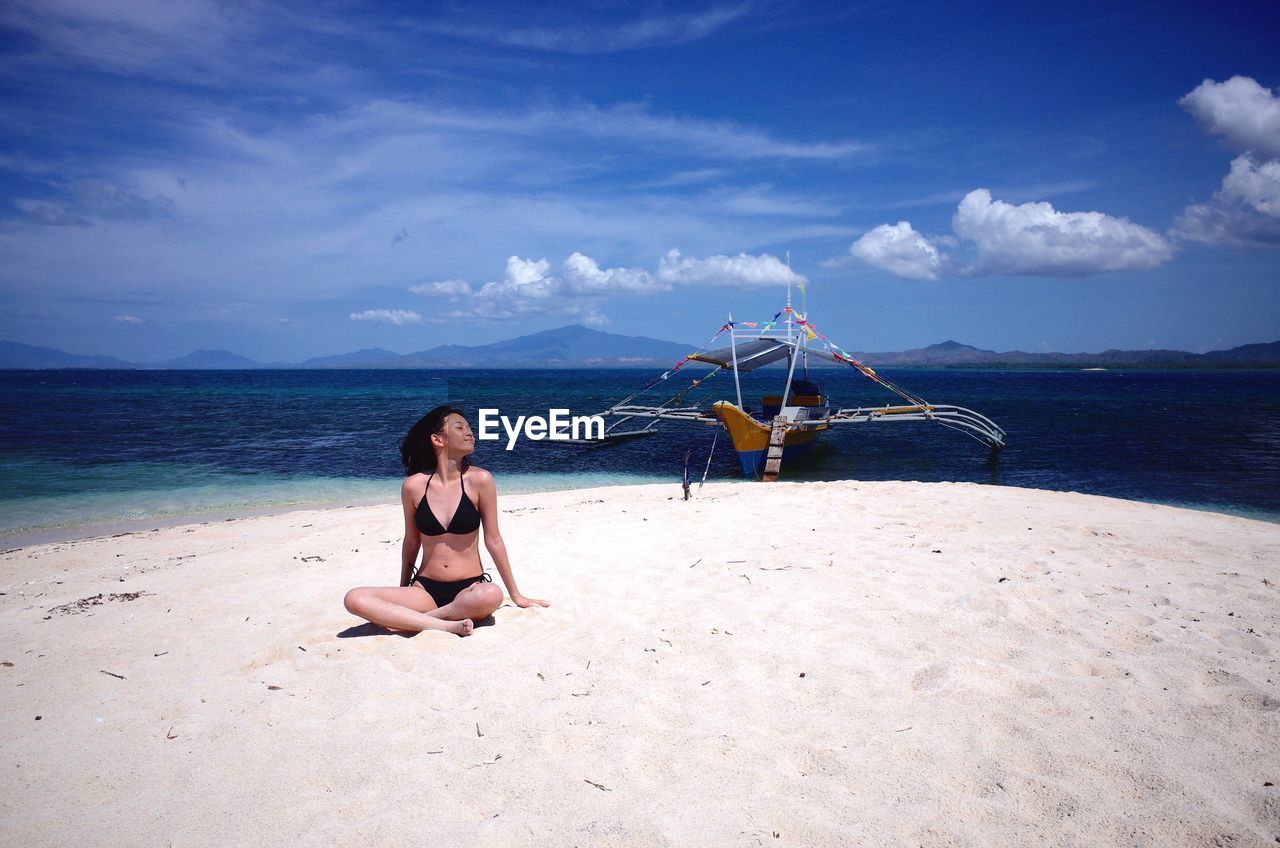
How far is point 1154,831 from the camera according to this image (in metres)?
2.48

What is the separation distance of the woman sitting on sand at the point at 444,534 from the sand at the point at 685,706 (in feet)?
0.73

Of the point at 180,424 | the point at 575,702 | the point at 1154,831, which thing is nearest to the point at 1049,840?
the point at 1154,831

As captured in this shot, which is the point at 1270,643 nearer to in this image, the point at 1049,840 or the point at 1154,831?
the point at 1154,831


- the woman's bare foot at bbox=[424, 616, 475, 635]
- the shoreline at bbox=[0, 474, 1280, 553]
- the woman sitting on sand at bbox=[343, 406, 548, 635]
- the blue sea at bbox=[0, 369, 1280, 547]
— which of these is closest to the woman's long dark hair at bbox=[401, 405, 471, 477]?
the woman sitting on sand at bbox=[343, 406, 548, 635]

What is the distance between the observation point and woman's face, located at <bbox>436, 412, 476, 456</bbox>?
4.37 meters

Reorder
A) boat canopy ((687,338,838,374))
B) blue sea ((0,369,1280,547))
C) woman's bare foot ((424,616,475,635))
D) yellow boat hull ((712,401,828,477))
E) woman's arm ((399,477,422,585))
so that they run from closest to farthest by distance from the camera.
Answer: woman's bare foot ((424,616,475,635)), woman's arm ((399,477,422,585)), blue sea ((0,369,1280,547)), yellow boat hull ((712,401,828,477)), boat canopy ((687,338,838,374))

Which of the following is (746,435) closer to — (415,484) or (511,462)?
(511,462)

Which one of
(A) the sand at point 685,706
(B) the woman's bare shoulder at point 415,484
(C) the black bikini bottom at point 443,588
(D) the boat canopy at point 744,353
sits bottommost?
(A) the sand at point 685,706

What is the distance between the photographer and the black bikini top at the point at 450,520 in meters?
4.36

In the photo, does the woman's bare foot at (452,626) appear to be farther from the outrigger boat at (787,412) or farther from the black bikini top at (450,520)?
the outrigger boat at (787,412)

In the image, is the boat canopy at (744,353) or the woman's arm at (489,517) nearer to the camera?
the woman's arm at (489,517)

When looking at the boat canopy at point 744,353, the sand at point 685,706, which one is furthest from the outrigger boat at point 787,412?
the sand at point 685,706

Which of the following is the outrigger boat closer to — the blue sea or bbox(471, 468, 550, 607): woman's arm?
the blue sea

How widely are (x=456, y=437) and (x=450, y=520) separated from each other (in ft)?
1.82
